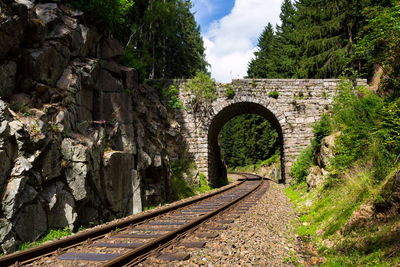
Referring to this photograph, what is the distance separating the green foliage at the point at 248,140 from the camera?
39406 millimetres

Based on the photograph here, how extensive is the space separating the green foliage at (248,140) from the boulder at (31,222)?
31.7 meters

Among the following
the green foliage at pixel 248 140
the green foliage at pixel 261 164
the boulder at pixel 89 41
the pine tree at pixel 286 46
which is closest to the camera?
the boulder at pixel 89 41

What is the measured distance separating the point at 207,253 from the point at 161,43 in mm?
26209

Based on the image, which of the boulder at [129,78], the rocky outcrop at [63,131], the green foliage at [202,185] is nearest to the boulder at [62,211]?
the rocky outcrop at [63,131]

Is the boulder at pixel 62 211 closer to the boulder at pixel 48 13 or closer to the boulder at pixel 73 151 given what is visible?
the boulder at pixel 73 151

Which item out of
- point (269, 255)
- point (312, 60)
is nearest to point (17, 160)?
point (269, 255)

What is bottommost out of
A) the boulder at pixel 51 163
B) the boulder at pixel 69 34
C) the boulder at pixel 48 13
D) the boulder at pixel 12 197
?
the boulder at pixel 12 197

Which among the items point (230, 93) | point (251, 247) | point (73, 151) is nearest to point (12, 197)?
point (73, 151)

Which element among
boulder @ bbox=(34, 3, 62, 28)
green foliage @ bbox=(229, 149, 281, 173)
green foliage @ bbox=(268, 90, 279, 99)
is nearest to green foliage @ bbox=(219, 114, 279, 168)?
green foliage @ bbox=(229, 149, 281, 173)

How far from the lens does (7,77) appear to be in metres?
7.05

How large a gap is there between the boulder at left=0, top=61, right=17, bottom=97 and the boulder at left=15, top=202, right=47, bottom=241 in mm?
2821

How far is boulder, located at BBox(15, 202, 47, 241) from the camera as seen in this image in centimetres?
565

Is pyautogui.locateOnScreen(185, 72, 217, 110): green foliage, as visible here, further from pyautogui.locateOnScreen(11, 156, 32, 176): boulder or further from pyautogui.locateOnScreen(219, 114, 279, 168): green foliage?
pyautogui.locateOnScreen(219, 114, 279, 168): green foliage

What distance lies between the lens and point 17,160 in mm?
5988
